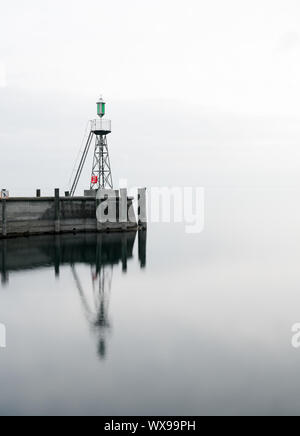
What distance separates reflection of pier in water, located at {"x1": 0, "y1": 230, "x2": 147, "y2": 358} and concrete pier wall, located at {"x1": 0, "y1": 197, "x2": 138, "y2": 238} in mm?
878

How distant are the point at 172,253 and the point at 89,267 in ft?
43.1

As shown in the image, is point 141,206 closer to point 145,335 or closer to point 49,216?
point 49,216

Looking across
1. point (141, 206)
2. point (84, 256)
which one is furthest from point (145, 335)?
point (141, 206)

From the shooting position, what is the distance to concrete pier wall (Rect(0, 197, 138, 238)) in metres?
45.8

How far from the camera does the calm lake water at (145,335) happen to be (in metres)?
15.0

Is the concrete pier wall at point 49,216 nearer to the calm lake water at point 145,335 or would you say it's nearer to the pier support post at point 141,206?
the pier support post at point 141,206

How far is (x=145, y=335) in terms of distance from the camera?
2128 cm

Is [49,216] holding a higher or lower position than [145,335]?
higher

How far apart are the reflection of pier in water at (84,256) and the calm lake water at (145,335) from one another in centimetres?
18

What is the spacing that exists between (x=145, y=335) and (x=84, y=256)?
863 inches

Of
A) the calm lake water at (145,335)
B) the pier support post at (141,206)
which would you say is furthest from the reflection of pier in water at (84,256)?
the pier support post at (141,206)

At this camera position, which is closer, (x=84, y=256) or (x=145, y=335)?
(x=145, y=335)
